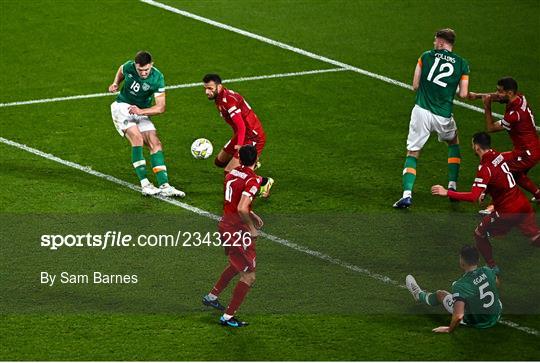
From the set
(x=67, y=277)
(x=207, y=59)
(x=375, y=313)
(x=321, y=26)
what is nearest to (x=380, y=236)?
(x=375, y=313)

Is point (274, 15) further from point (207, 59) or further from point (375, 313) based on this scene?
point (375, 313)

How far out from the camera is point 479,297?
11812mm

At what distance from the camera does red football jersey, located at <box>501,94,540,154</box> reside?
1488 cm

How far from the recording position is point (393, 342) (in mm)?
11703

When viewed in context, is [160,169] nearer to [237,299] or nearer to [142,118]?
[142,118]

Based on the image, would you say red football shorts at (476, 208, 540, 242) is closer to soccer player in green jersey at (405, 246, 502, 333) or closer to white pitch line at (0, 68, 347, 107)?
soccer player in green jersey at (405, 246, 502, 333)

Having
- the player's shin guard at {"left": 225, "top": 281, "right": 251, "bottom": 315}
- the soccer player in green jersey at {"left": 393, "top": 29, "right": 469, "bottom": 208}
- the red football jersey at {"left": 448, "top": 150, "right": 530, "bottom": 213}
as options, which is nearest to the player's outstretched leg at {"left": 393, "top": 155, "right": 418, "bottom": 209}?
the soccer player in green jersey at {"left": 393, "top": 29, "right": 469, "bottom": 208}

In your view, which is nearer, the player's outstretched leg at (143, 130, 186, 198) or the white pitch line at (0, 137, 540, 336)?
the white pitch line at (0, 137, 540, 336)

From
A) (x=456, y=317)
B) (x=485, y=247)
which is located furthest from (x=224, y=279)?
(x=485, y=247)

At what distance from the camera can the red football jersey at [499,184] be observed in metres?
13.2

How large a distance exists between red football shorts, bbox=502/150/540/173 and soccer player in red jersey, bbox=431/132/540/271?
1.69 metres

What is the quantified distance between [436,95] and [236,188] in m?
4.39

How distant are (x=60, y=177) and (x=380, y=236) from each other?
459 cm

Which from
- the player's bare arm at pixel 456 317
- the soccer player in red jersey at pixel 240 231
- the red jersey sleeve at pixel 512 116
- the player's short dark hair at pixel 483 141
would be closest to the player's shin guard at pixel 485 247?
the player's short dark hair at pixel 483 141
